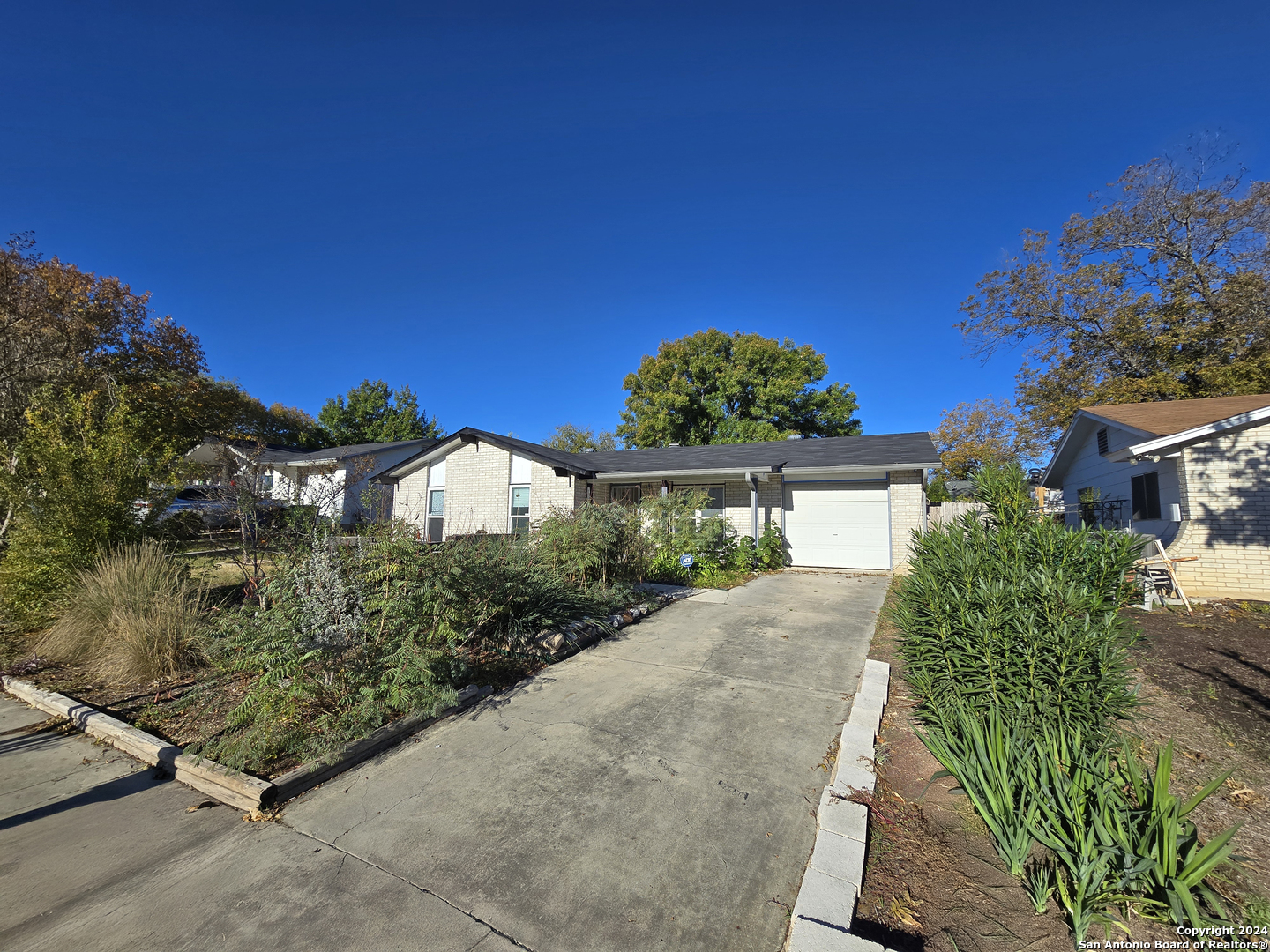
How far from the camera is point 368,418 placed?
36.5 meters

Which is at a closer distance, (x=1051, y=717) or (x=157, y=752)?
(x=1051, y=717)

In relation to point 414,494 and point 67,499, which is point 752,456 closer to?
point 414,494

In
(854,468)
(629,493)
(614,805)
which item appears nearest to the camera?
(614,805)

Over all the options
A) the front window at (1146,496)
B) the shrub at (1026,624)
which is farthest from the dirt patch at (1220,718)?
the front window at (1146,496)

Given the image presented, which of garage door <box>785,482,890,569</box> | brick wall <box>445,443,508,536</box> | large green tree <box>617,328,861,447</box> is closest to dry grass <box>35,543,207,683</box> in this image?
brick wall <box>445,443,508,536</box>

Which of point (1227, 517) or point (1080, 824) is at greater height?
point (1227, 517)

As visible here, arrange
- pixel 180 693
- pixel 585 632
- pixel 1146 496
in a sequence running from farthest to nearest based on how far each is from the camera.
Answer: pixel 1146 496 < pixel 585 632 < pixel 180 693

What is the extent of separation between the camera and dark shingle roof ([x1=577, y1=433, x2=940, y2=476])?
41.6 feet

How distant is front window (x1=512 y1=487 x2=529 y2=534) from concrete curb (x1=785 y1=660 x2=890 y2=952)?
12.2 m

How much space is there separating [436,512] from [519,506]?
3191 millimetres

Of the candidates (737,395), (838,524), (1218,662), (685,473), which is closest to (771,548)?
(838,524)

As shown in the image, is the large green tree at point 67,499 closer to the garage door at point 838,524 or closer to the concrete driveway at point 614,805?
the concrete driveway at point 614,805

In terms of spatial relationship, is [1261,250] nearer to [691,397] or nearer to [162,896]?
[691,397]

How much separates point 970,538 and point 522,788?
4935mm
